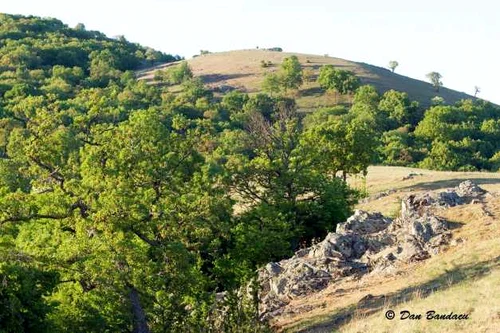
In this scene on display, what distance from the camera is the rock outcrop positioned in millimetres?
28844

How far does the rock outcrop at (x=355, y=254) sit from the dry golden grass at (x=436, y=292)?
0.76 m

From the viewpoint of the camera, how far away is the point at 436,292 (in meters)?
22.5

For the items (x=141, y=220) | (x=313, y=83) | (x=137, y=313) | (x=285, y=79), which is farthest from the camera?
(x=313, y=83)

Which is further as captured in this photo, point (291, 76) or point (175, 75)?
point (175, 75)

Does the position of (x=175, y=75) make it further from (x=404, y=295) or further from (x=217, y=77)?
(x=404, y=295)

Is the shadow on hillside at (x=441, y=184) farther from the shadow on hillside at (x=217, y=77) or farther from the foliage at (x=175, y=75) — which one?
the shadow on hillside at (x=217, y=77)

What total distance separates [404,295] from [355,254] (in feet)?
24.3

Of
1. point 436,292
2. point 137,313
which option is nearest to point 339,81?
point 137,313

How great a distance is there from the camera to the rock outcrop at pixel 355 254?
28.8 metres

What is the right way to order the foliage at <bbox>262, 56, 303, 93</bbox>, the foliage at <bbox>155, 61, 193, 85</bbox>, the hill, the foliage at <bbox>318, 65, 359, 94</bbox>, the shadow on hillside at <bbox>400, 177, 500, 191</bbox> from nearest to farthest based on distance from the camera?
the shadow on hillside at <bbox>400, 177, 500, 191</bbox>
the foliage at <bbox>262, 56, 303, 93</bbox>
the foliage at <bbox>318, 65, 359, 94</bbox>
the hill
the foliage at <bbox>155, 61, 193, 85</bbox>

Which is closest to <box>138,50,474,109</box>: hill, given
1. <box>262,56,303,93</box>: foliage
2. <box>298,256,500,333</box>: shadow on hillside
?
<box>262,56,303,93</box>: foliage

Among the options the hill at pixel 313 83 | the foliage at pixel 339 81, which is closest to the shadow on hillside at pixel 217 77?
the hill at pixel 313 83

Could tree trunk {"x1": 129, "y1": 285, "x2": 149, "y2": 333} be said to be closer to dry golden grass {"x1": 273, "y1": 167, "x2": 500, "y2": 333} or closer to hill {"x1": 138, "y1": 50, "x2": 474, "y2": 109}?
dry golden grass {"x1": 273, "y1": 167, "x2": 500, "y2": 333}

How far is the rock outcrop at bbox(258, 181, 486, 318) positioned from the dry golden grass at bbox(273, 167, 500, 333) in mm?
757
